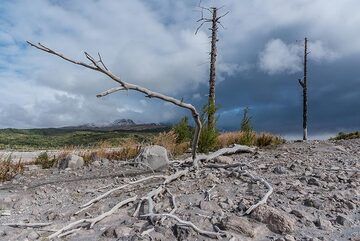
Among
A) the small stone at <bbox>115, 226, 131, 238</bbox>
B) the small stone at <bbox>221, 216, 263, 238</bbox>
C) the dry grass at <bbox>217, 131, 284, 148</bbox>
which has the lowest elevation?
the small stone at <bbox>115, 226, 131, 238</bbox>

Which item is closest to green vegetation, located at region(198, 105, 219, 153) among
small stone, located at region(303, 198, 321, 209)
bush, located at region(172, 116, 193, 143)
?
bush, located at region(172, 116, 193, 143)

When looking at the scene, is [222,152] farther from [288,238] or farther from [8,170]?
[288,238]

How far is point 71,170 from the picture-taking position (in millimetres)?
11312

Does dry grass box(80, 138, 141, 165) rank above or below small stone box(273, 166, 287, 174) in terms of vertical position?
above

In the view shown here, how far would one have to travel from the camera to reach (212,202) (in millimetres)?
7711

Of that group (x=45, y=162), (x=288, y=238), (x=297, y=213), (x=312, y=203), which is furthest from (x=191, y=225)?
(x=45, y=162)

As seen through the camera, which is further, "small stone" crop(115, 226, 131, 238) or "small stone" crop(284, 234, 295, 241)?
"small stone" crop(115, 226, 131, 238)

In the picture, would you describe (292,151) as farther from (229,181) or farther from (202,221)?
(202,221)

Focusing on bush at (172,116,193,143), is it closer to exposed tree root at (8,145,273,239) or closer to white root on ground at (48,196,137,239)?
exposed tree root at (8,145,273,239)

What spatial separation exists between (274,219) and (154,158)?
3.84 meters

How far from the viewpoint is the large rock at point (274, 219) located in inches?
271

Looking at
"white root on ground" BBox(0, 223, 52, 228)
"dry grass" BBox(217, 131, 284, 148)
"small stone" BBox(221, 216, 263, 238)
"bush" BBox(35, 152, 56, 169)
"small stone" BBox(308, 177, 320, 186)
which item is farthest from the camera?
"dry grass" BBox(217, 131, 284, 148)

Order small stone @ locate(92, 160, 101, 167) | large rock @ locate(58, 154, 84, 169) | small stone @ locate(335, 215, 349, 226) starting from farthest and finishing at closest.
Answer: large rock @ locate(58, 154, 84, 169)
small stone @ locate(92, 160, 101, 167)
small stone @ locate(335, 215, 349, 226)

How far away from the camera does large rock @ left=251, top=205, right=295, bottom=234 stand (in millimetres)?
6891
